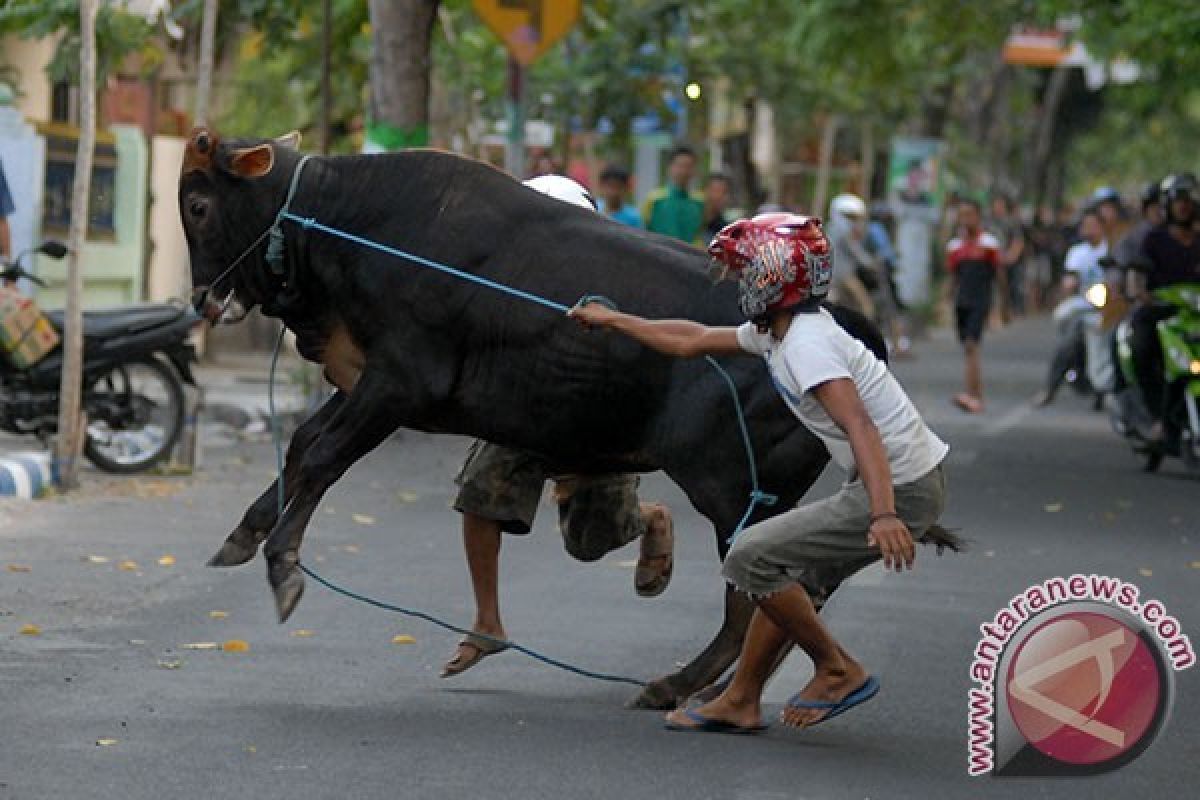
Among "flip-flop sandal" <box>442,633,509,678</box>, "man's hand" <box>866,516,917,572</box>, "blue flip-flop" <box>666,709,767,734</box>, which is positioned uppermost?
"man's hand" <box>866,516,917,572</box>

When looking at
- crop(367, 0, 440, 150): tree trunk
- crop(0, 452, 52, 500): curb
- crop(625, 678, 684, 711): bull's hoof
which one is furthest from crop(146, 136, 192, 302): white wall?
crop(625, 678, 684, 711): bull's hoof

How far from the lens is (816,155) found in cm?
6656

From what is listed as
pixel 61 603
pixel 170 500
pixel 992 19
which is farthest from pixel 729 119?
pixel 61 603

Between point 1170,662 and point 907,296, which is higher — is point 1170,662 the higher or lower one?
the higher one

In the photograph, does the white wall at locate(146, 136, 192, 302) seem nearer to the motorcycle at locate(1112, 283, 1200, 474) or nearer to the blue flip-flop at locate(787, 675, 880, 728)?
the motorcycle at locate(1112, 283, 1200, 474)

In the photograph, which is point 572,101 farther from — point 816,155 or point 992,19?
point 816,155

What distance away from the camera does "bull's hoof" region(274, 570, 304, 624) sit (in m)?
8.18

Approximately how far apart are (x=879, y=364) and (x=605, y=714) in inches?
55.3

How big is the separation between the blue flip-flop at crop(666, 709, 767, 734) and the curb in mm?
6509

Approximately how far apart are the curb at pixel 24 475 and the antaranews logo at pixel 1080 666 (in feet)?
25.2

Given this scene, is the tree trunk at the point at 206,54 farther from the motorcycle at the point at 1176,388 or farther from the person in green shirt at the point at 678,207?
the motorcycle at the point at 1176,388

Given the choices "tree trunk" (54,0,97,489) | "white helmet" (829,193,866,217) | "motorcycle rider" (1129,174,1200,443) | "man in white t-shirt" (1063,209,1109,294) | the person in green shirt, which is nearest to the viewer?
"tree trunk" (54,0,97,489)

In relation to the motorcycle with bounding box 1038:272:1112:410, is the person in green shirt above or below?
above

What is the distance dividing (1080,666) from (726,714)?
54.2 inches
